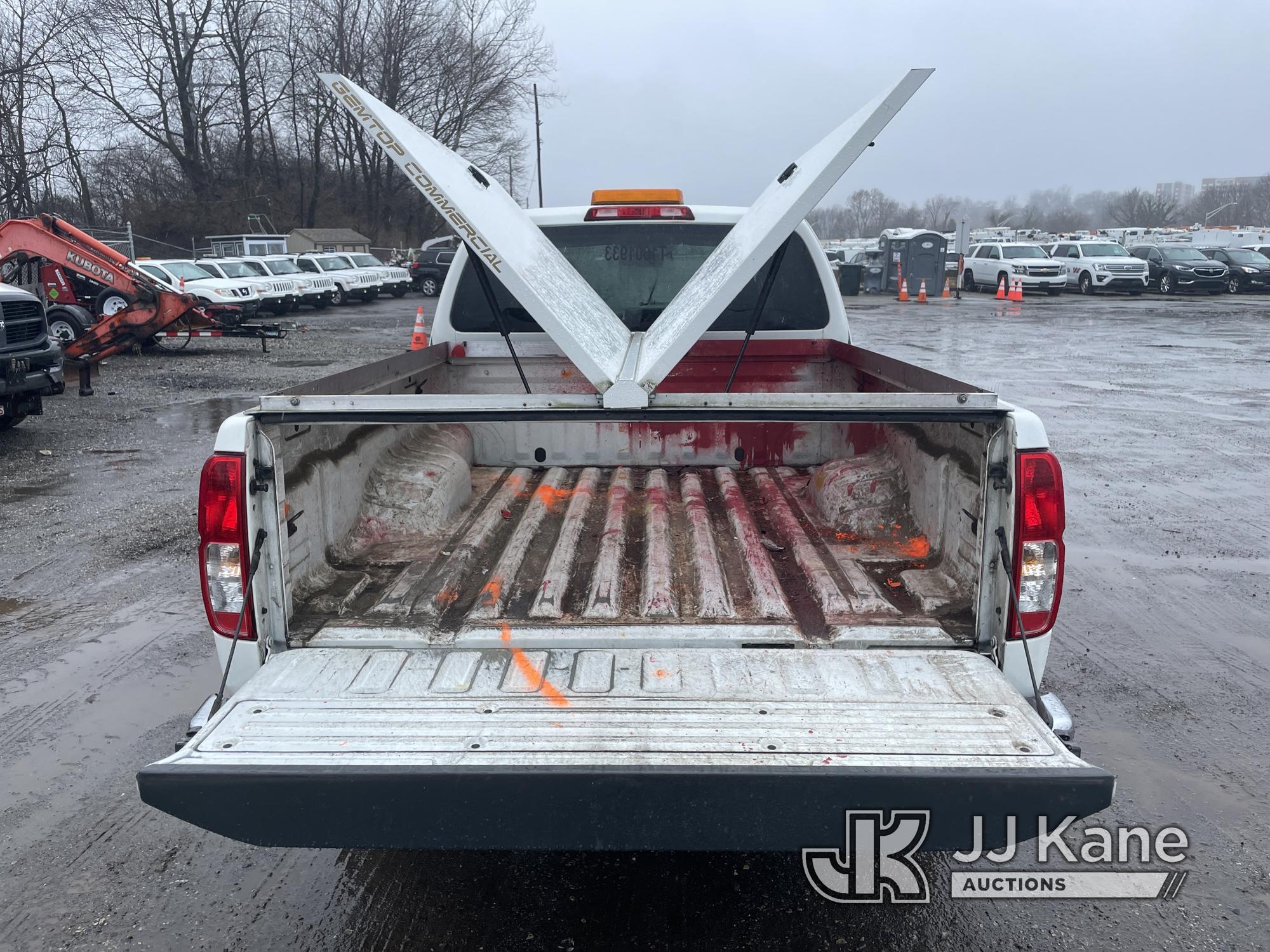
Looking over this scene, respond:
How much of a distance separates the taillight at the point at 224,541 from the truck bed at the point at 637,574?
0.91ft

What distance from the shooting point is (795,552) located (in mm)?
3709

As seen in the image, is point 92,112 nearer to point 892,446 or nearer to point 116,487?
point 116,487

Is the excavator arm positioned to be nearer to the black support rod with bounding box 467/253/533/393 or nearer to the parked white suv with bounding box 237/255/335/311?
the parked white suv with bounding box 237/255/335/311

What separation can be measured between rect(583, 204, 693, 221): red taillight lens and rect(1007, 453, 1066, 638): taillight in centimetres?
277

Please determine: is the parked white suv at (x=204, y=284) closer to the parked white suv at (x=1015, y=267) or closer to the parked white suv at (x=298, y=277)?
the parked white suv at (x=298, y=277)

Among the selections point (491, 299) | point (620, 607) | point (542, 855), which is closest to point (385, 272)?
point (491, 299)

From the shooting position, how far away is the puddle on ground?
11.6 meters

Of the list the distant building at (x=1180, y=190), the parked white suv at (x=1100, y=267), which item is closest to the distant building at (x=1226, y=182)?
the distant building at (x=1180, y=190)

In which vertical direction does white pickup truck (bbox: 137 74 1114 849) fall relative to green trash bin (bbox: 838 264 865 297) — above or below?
below

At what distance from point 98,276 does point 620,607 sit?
16.5m

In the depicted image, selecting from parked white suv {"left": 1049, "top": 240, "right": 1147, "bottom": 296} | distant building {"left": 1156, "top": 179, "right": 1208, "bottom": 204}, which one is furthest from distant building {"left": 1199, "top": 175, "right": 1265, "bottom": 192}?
parked white suv {"left": 1049, "top": 240, "right": 1147, "bottom": 296}

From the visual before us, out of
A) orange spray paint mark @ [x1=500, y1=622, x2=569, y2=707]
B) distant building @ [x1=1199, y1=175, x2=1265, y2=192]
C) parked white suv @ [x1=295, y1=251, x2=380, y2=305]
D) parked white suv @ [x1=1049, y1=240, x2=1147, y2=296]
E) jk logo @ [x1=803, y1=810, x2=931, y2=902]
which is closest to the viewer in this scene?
orange spray paint mark @ [x1=500, y1=622, x2=569, y2=707]

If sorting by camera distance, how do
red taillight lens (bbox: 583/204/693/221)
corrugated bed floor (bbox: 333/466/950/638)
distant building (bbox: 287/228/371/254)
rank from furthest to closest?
distant building (bbox: 287/228/371/254), red taillight lens (bbox: 583/204/693/221), corrugated bed floor (bbox: 333/466/950/638)

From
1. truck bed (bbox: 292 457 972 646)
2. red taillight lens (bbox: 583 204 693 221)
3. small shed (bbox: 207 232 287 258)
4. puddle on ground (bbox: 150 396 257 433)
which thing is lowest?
puddle on ground (bbox: 150 396 257 433)
